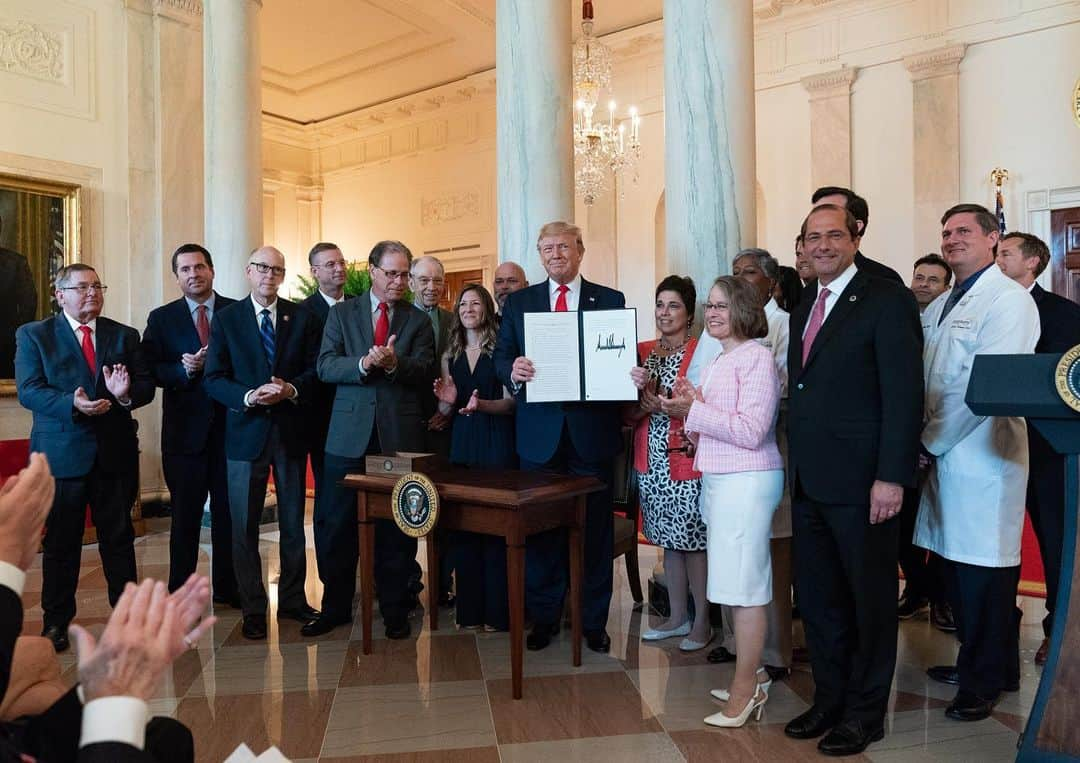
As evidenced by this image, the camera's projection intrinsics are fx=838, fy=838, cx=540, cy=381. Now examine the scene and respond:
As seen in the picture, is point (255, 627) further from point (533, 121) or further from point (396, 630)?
point (533, 121)

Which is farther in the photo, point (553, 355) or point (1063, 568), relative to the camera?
point (553, 355)

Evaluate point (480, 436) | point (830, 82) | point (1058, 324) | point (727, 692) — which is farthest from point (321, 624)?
point (830, 82)

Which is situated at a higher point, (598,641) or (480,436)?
(480,436)

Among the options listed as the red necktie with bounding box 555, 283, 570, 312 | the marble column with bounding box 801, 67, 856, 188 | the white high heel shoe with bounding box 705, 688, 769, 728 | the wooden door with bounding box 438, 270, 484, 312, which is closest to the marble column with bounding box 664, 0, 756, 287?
the red necktie with bounding box 555, 283, 570, 312

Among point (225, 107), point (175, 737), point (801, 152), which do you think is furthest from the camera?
point (801, 152)

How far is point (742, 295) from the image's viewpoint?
9.87 feet

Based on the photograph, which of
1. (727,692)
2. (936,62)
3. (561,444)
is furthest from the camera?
(936,62)

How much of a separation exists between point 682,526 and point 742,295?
1.19 meters

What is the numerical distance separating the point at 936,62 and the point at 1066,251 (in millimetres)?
2348

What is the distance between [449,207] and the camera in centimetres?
1335

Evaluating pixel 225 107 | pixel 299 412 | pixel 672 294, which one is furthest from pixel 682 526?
pixel 225 107

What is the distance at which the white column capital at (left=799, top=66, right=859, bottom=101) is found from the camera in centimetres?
928

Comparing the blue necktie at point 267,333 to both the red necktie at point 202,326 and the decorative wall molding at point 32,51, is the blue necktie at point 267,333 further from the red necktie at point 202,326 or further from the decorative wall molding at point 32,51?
the decorative wall molding at point 32,51

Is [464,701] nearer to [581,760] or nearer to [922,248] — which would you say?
[581,760]
